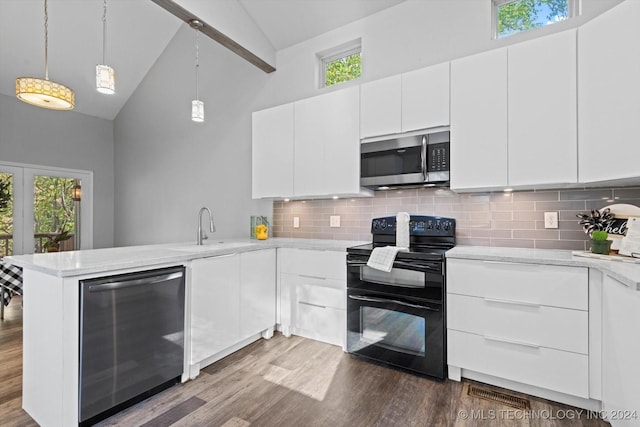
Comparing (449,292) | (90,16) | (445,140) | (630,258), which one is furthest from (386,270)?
(90,16)

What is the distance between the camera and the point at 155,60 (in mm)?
4867

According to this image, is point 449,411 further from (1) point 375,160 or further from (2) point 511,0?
(2) point 511,0

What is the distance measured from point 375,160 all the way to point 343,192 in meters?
0.41

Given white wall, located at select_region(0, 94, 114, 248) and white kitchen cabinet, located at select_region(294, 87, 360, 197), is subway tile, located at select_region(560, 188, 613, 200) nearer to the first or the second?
white kitchen cabinet, located at select_region(294, 87, 360, 197)

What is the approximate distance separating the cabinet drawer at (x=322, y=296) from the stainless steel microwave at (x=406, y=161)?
966 millimetres

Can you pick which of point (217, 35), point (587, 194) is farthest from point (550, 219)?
point (217, 35)

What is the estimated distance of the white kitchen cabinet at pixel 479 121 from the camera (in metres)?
2.19

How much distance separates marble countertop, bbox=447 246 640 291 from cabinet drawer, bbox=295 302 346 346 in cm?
108

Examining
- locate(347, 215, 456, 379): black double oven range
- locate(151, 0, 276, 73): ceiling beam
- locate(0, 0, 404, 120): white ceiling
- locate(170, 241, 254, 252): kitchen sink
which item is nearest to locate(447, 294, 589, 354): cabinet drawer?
locate(347, 215, 456, 379): black double oven range

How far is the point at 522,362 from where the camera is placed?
1.93 metres

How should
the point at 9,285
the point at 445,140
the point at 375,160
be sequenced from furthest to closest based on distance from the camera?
the point at 9,285, the point at 375,160, the point at 445,140

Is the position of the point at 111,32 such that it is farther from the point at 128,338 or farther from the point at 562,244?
the point at 562,244

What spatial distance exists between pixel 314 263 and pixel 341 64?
216 centimetres

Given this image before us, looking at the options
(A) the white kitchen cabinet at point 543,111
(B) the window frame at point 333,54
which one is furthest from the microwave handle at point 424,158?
(B) the window frame at point 333,54
